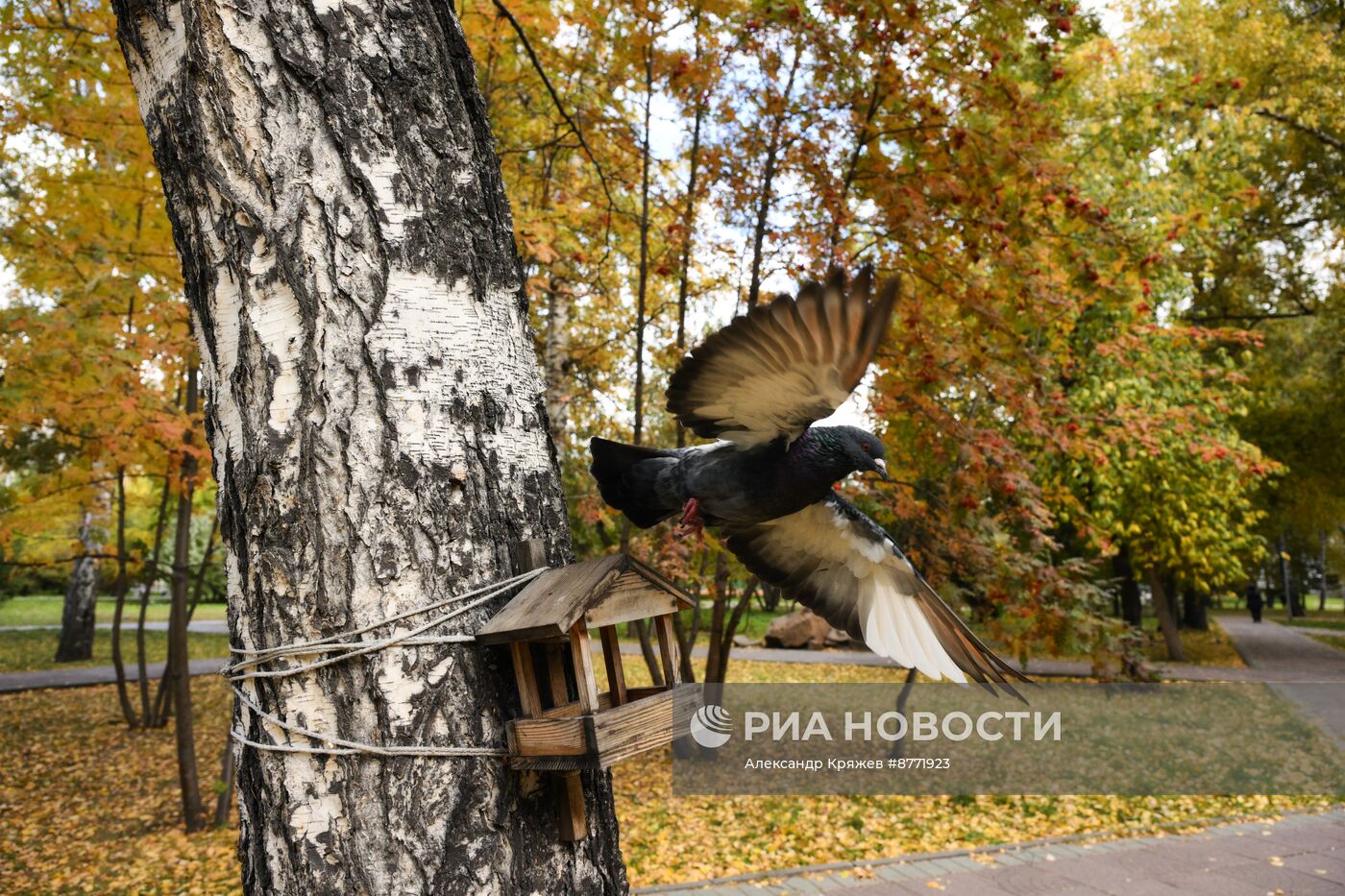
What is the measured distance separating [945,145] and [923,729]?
623 cm

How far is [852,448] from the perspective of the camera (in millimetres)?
1739

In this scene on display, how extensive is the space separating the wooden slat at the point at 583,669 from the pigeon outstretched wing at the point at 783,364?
0.54 meters

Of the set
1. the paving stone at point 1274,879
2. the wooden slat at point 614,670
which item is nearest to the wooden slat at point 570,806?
the wooden slat at point 614,670

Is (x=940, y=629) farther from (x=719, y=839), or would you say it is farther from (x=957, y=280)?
(x=719, y=839)

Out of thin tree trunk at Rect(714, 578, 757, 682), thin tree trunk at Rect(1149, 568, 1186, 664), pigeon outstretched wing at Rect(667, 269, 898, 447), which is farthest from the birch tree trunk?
thin tree trunk at Rect(1149, 568, 1186, 664)

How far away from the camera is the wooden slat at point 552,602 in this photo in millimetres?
1219

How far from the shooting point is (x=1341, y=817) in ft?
21.1

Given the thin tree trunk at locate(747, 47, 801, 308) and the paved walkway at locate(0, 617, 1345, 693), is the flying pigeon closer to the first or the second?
the thin tree trunk at locate(747, 47, 801, 308)

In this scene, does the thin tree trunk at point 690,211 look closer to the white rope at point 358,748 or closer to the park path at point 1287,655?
the white rope at point 358,748

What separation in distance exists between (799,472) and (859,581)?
0.63m

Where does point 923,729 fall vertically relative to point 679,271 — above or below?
below

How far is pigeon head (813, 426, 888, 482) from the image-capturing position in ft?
5.73

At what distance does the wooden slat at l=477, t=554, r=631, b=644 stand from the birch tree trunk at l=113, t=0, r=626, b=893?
0.23 feet

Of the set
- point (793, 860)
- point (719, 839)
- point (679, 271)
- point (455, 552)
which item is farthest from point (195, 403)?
point (455, 552)
